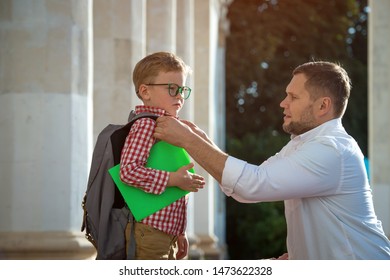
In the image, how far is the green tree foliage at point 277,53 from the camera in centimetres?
5259

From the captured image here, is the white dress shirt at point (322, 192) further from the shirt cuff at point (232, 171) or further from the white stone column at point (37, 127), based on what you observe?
the white stone column at point (37, 127)

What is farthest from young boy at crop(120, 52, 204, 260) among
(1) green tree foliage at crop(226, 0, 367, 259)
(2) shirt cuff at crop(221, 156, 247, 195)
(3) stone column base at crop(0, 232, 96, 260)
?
(1) green tree foliage at crop(226, 0, 367, 259)

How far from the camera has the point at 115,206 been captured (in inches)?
322

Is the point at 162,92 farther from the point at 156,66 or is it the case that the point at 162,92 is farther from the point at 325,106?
the point at 325,106

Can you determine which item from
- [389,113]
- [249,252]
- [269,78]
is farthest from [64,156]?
[269,78]

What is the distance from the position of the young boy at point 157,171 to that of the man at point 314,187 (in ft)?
0.60

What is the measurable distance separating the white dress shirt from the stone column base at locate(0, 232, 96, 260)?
4.14 meters

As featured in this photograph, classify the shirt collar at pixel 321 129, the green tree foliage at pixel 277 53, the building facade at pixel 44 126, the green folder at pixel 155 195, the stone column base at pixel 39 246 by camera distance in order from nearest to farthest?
the green folder at pixel 155 195, the shirt collar at pixel 321 129, the stone column base at pixel 39 246, the building facade at pixel 44 126, the green tree foliage at pixel 277 53

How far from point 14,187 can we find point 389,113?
1825cm

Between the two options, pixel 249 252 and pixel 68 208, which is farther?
pixel 249 252

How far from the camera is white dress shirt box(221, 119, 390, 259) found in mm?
7977

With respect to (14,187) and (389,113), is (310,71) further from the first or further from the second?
(389,113)

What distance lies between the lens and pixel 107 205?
809 cm

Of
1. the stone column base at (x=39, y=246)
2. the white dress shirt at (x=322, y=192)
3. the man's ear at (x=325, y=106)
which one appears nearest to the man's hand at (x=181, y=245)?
the white dress shirt at (x=322, y=192)
